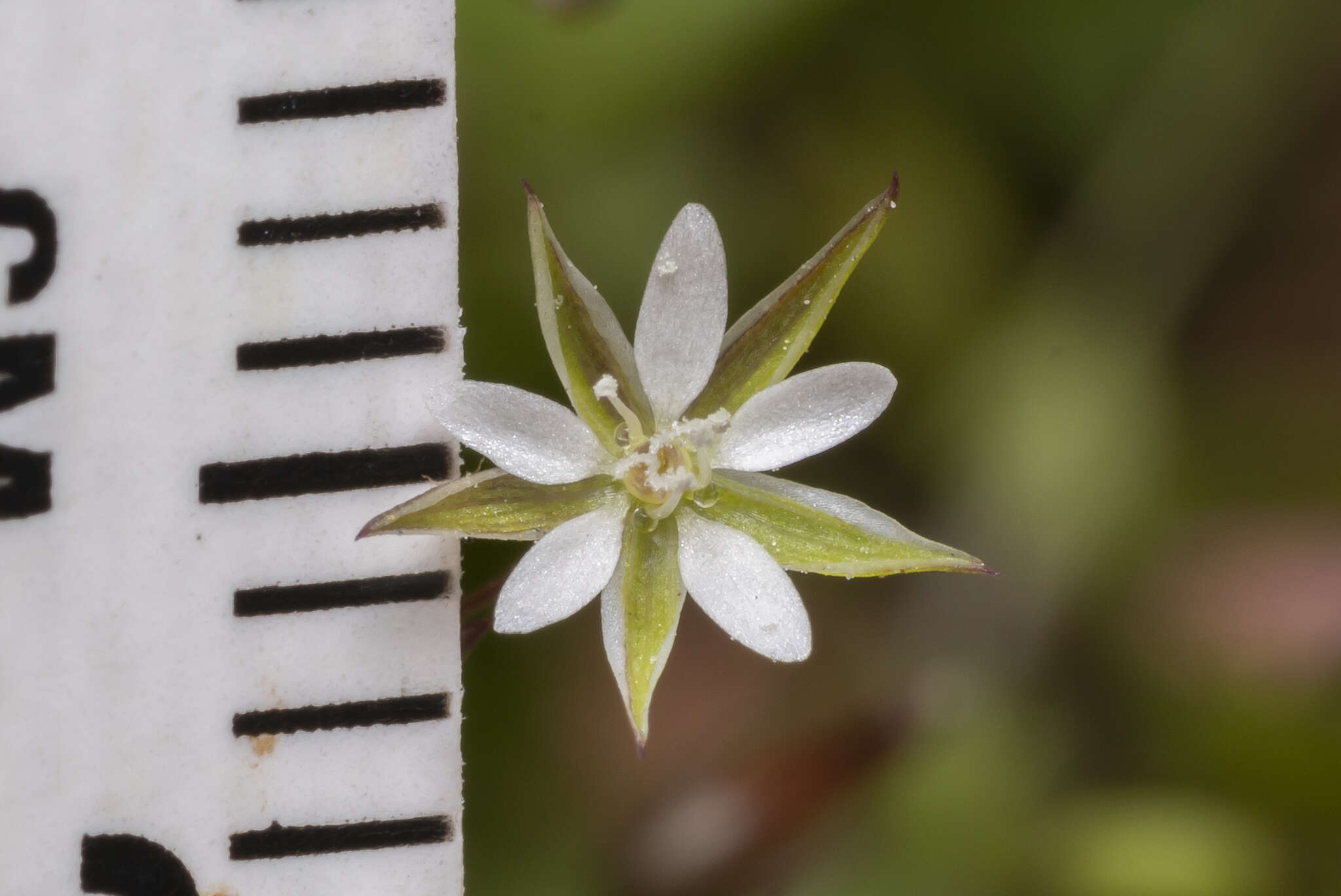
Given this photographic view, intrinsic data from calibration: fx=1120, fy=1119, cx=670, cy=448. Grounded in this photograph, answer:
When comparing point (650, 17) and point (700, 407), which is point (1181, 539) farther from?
point (650, 17)

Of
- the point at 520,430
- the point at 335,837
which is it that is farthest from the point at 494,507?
the point at 335,837

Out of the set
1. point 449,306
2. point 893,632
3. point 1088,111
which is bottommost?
point 893,632

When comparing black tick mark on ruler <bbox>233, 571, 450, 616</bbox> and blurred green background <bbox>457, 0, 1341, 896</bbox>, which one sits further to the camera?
blurred green background <bbox>457, 0, 1341, 896</bbox>

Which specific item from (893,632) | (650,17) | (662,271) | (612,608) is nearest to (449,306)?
(662,271)

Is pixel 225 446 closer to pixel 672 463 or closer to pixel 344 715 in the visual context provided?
pixel 344 715

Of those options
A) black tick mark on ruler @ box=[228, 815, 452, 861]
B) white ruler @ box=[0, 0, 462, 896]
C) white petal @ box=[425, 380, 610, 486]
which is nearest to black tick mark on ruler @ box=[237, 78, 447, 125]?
white ruler @ box=[0, 0, 462, 896]

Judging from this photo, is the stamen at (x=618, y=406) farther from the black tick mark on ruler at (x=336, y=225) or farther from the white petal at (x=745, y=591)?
the black tick mark on ruler at (x=336, y=225)

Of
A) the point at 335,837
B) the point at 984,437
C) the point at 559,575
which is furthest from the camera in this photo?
the point at 984,437

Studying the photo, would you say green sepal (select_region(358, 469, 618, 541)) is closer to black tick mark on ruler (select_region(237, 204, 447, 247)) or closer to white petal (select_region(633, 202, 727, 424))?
white petal (select_region(633, 202, 727, 424))
